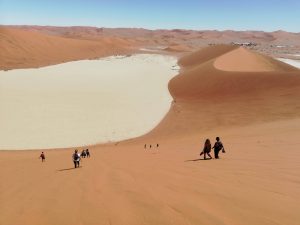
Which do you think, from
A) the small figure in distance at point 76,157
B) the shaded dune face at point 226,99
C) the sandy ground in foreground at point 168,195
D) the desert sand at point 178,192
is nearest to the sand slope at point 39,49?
the shaded dune face at point 226,99

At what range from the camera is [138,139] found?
84.5 ft

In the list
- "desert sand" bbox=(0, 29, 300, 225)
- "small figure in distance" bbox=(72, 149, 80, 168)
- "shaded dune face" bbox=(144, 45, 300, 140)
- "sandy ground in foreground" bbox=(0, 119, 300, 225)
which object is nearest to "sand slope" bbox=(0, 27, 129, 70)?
"shaded dune face" bbox=(144, 45, 300, 140)

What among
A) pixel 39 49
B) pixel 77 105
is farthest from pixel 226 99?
pixel 39 49

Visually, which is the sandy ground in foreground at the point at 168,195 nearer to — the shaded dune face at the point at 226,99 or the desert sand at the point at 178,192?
the desert sand at the point at 178,192

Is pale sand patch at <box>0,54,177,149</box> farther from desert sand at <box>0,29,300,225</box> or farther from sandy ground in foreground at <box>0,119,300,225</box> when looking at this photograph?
sandy ground in foreground at <box>0,119,300,225</box>

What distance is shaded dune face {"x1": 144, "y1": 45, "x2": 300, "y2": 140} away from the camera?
2773 cm

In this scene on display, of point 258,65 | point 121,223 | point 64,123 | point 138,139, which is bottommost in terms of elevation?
point 121,223

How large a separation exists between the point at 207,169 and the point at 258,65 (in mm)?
54368

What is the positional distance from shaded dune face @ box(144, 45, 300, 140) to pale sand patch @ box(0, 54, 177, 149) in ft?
5.86

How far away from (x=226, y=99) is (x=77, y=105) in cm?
1335

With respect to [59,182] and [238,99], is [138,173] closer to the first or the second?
[59,182]

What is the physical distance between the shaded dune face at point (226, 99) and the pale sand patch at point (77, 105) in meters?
1.79

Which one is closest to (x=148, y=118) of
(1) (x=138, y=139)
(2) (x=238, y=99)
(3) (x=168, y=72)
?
(1) (x=138, y=139)

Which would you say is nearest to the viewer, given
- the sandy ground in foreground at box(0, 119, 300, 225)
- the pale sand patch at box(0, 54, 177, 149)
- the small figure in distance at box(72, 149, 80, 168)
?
the sandy ground in foreground at box(0, 119, 300, 225)
